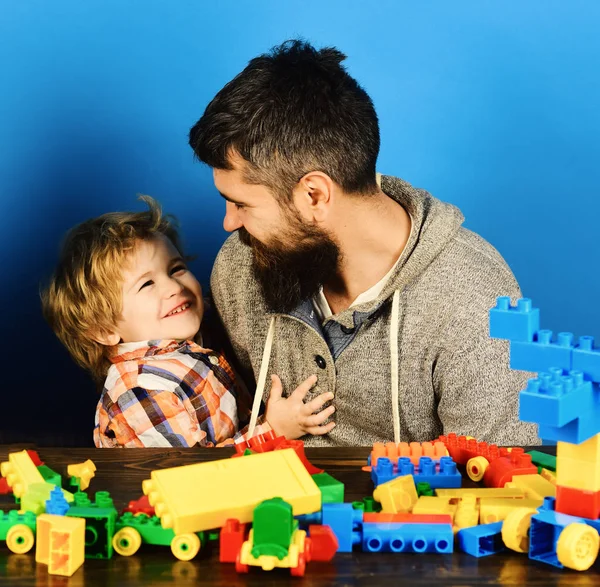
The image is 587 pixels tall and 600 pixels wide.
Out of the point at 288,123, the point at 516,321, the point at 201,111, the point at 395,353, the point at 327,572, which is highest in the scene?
the point at 201,111

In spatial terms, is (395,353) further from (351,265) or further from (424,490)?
(424,490)

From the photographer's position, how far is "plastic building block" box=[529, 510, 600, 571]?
0.89 metres

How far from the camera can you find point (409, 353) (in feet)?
5.01

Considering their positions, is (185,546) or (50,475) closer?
(185,546)

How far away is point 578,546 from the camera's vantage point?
0.89 metres

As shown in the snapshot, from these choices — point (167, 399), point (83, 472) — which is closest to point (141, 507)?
point (83, 472)

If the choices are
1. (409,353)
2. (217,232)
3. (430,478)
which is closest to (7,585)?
(430,478)

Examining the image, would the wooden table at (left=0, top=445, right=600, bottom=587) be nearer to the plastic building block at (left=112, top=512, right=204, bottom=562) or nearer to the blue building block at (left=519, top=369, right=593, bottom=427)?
the plastic building block at (left=112, top=512, right=204, bottom=562)

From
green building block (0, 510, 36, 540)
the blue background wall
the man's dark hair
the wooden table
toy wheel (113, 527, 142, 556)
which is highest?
the blue background wall

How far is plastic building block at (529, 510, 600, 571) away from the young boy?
689mm

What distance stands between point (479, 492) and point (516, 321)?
9.6 inches

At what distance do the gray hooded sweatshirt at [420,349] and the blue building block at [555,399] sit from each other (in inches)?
24.8

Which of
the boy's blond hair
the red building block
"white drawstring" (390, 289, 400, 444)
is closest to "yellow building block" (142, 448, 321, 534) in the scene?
the red building block

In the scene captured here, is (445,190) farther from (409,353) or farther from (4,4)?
(4,4)
